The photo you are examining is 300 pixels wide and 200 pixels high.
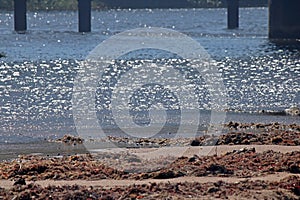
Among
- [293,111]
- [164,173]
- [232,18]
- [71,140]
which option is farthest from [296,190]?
[232,18]

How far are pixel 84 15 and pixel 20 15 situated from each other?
6299 mm

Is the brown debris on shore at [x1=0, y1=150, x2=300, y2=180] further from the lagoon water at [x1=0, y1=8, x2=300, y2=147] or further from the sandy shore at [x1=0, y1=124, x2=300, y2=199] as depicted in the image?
the lagoon water at [x1=0, y1=8, x2=300, y2=147]

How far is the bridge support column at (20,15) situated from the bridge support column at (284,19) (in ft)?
81.2

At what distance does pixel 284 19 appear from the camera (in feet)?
284

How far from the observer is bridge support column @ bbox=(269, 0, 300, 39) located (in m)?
85.2

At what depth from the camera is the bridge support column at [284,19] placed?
85.2 m

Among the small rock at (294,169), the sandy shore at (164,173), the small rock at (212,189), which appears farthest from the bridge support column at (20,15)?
the small rock at (212,189)

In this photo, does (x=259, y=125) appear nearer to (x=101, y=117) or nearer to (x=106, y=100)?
(x=101, y=117)

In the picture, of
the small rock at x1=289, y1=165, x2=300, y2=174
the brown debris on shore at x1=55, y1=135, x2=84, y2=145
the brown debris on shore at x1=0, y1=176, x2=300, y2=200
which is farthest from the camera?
the brown debris on shore at x1=55, y1=135, x2=84, y2=145

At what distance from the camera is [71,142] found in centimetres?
2414

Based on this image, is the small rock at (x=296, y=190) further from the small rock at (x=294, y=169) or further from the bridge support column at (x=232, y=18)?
the bridge support column at (x=232, y=18)

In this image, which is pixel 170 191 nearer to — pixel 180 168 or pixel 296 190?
pixel 296 190

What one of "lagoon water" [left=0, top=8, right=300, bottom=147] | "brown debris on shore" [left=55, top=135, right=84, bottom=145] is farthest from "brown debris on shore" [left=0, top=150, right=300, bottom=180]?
"lagoon water" [left=0, top=8, right=300, bottom=147]

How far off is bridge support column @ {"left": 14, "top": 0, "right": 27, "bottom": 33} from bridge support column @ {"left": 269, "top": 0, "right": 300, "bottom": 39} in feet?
81.2
